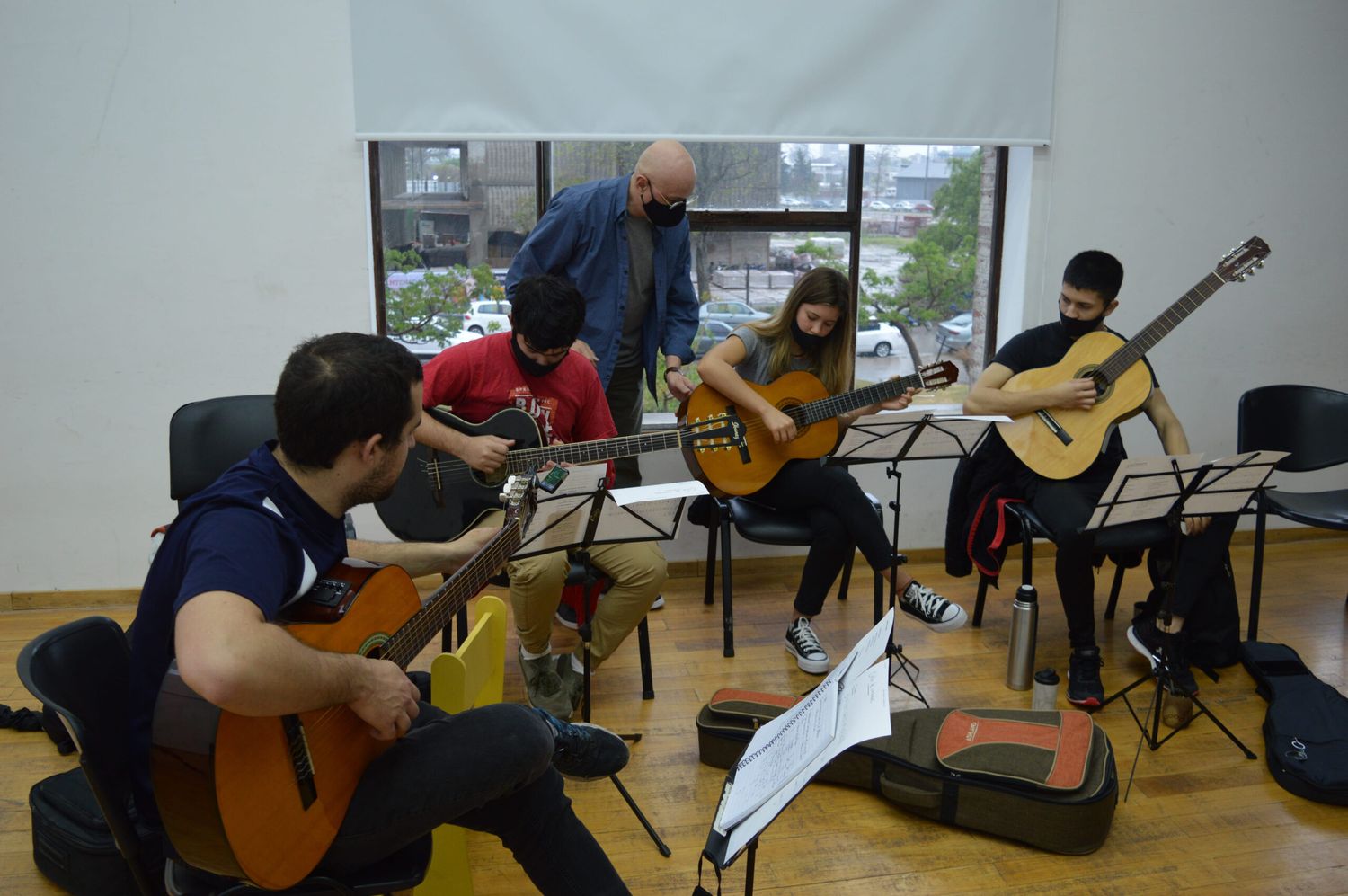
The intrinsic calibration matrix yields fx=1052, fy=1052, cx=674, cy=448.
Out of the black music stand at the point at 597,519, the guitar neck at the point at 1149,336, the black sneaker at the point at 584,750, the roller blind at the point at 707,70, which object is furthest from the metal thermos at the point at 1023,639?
the roller blind at the point at 707,70

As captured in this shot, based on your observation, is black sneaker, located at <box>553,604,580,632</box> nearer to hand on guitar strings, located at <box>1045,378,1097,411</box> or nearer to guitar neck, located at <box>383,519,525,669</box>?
guitar neck, located at <box>383,519,525,669</box>

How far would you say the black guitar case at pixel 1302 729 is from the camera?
2703 millimetres

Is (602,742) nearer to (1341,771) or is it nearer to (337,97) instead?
(1341,771)

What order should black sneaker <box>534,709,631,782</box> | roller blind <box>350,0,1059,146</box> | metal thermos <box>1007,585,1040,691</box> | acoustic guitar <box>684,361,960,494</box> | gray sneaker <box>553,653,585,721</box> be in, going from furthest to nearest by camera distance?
roller blind <box>350,0,1059,146</box>, acoustic guitar <box>684,361,960,494</box>, metal thermos <box>1007,585,1040,691</box>, gray sneaker <box>553,653,585,721</box>, black sneaker <box>534,709,631,782</box>

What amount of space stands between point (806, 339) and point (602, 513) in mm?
1217

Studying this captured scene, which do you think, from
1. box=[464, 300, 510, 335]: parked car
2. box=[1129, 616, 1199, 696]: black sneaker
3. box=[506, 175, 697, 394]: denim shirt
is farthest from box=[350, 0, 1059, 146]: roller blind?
box=[1129, 616, 1199, 696]: black sneaker

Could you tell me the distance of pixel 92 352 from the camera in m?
3.72

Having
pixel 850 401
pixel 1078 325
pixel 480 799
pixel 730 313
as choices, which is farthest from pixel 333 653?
pixel 730 313

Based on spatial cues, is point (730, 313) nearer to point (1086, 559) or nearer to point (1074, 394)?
point (1074, 394)

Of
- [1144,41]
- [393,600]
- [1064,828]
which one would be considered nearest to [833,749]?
[393,600]

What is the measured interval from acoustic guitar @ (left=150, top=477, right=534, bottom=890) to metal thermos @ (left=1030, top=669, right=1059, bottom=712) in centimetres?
192

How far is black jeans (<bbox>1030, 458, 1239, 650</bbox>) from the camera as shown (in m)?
3.30

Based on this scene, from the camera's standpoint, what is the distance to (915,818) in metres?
2.62

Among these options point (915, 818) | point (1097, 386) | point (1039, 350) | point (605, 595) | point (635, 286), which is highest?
point (635, 286)
